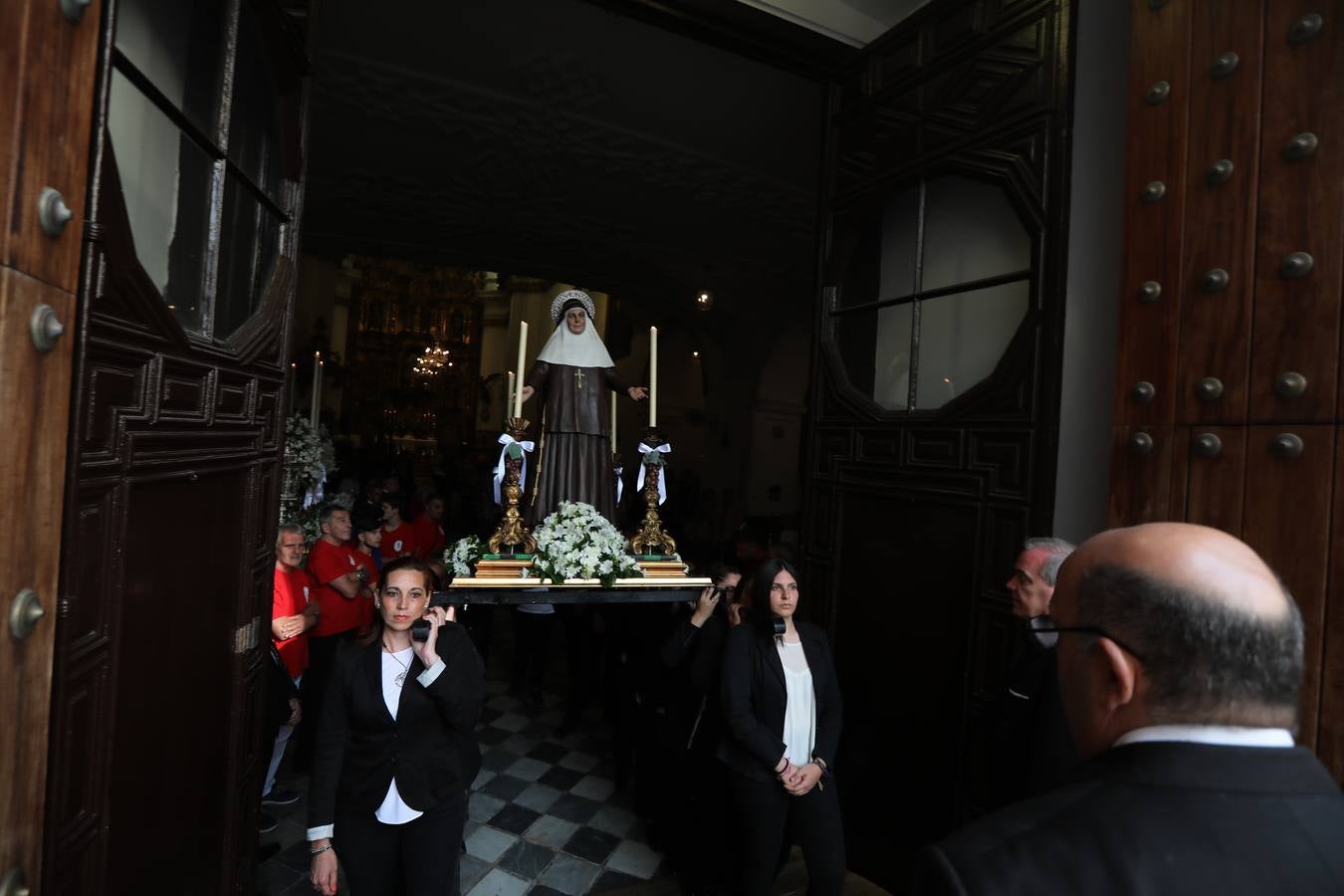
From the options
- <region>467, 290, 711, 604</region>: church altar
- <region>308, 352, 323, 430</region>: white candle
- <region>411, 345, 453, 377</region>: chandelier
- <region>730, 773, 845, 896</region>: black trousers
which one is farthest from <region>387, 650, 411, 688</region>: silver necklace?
<region>411, 345, 453, 377</region>: chandelier

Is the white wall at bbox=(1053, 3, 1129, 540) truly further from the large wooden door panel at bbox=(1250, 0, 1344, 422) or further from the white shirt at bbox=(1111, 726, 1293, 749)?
the white shirt at bbox=(1111, 726, 1293, 749)

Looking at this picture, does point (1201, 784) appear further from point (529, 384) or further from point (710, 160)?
point (710, 160)

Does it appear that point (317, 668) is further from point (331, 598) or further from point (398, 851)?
Answer: point (398, 851)

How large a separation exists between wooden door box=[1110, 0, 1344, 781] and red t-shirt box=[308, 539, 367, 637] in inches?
176

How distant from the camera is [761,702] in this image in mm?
3135

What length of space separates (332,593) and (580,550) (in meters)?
1.97

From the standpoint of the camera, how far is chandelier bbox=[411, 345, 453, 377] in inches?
814

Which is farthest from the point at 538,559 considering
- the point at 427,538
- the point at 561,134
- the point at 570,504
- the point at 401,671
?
the point at 561,134

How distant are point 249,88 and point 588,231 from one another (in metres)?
7.11

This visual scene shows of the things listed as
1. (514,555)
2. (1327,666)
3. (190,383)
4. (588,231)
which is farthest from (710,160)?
(1327,666)

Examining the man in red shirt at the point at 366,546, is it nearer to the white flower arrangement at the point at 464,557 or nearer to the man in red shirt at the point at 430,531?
the white flower arrangement at the point at 464,557

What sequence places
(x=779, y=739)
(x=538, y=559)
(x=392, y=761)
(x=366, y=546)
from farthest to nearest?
(x=366, y=546) < (x=538, y=559) < (x=779, y=739) < (x=392, y=761)

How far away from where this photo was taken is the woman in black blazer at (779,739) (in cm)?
304

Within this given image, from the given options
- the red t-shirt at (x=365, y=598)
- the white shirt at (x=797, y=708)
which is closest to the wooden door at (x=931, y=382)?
the white shirt at (x=797, y=708)
